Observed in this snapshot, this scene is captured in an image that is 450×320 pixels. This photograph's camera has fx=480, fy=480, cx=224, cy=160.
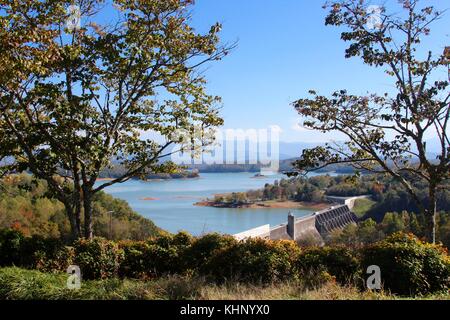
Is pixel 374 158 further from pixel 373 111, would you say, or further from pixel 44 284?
pixel 44 284

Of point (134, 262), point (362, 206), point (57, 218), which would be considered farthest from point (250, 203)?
point (134, 262)

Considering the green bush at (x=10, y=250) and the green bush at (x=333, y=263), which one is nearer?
the green bush at (x=333, y=263)

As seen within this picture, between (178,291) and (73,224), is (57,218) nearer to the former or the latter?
(73,224)

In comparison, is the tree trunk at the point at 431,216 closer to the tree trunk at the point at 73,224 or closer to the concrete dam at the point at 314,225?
the tree trunk at the point at 73,224

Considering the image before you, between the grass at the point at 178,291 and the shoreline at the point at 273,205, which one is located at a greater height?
the grass at the point at 178,291

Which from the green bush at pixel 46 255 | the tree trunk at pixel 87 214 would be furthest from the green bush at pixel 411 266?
the tree trunk at pixel 87 214
